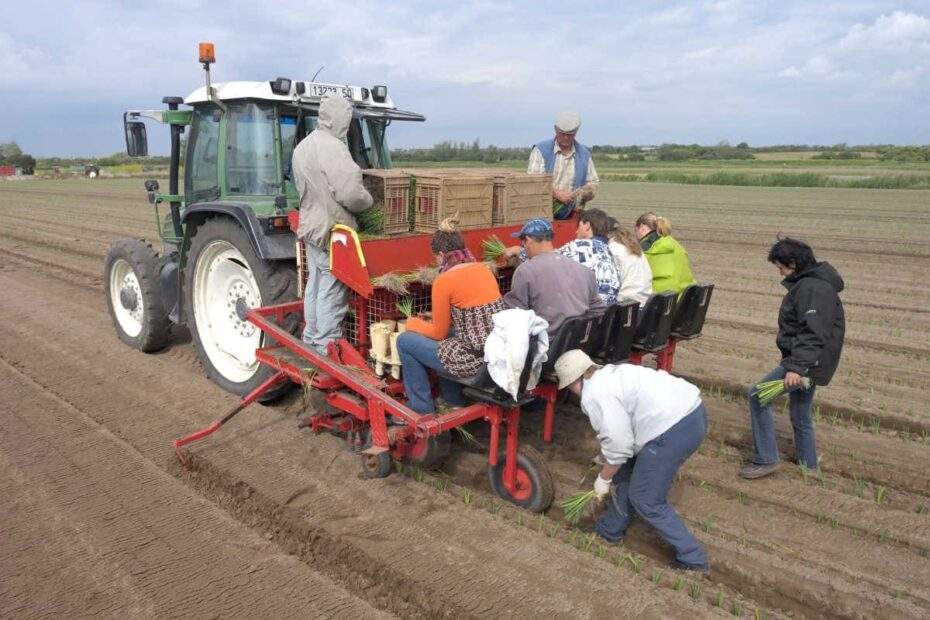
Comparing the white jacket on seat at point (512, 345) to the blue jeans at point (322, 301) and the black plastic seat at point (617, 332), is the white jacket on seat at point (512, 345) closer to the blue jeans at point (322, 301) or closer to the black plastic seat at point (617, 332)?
the black plastic seat at point (617, 332)

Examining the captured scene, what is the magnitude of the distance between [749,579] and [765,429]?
131 cm

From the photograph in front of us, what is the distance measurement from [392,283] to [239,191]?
2125mm

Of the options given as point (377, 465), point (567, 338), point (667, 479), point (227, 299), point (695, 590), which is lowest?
point (695, 590)

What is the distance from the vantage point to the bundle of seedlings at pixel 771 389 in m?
4.39

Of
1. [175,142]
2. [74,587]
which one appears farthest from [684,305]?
[175,142]

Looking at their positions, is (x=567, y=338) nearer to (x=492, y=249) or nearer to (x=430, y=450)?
(x=430, y=450)

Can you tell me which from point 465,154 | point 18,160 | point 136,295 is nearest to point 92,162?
point 18,160

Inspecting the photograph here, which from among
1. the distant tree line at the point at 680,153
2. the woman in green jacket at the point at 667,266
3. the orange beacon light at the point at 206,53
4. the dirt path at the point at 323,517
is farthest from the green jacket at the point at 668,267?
the distant tree line at the point at 680,153

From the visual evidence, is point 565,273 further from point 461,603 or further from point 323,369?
point 461,603

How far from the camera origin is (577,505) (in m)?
3.81

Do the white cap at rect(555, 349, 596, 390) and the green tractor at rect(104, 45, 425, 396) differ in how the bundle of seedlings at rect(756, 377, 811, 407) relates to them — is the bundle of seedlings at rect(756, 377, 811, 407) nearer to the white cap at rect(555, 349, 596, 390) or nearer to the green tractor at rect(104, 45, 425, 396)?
the white cap at rect(555, 349, 596, 390)

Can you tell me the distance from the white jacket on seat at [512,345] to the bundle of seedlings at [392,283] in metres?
0.88

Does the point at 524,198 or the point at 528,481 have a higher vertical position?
the point at 524,198

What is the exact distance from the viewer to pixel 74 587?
3416mm
